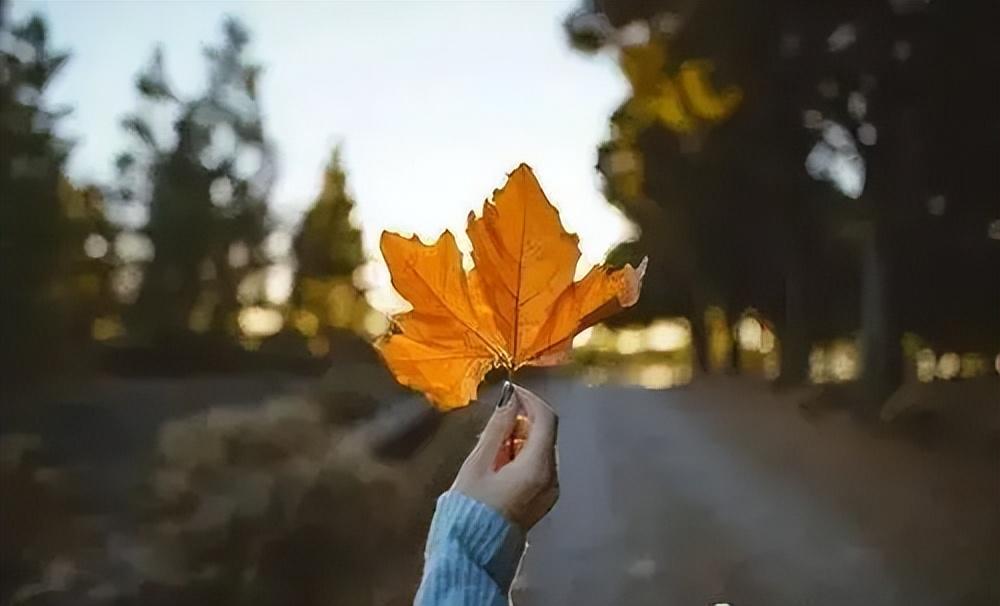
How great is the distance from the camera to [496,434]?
1.88 feet

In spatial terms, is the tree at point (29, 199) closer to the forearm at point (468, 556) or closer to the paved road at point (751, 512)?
the paved road at point (751, 512)

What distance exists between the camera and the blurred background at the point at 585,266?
3.32ft

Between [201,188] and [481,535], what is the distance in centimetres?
64

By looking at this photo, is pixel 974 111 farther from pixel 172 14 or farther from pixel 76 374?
pixel 76 374

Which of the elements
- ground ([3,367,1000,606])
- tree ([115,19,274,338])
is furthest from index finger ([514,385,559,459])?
tree ([115,19,274,338])

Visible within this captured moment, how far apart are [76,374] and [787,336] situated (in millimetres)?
622

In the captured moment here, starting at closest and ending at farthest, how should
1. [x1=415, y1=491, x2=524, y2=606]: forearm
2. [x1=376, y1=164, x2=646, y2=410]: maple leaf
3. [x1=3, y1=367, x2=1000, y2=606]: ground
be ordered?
[x1=415, y1=491, x2=524, y2=606]: forearm
[x1=376, y1=164, x2=646, y2=410]: maple leaf
[x1=3, y1=367, x2=1000, y2=606]: ground

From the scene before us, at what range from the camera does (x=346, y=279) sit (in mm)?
1053

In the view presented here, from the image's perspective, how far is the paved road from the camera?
39.7 inches

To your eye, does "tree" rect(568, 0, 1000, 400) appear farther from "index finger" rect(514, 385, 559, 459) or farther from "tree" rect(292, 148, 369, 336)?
"index finger" rect(514, 385, 559, 459)

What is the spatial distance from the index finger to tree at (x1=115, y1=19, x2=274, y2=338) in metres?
0.54

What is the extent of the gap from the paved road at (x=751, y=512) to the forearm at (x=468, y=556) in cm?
49

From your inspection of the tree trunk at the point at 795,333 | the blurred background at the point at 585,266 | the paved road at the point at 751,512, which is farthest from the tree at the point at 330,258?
the tree trunk at the point at 795,333

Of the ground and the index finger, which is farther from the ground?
the index finger
